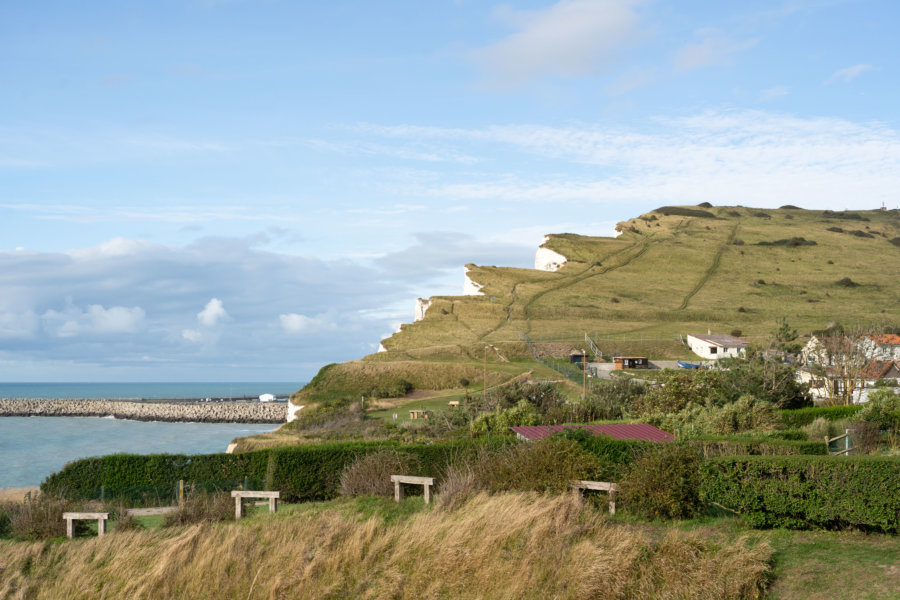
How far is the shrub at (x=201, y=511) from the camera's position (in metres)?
14.9

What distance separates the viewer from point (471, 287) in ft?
436

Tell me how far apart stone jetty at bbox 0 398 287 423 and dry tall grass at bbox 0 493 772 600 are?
78.1 meters

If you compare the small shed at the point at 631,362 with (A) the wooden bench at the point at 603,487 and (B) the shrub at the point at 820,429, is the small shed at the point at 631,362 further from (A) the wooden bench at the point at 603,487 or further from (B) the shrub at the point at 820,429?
(A) the wooden bench at the point at 603,487

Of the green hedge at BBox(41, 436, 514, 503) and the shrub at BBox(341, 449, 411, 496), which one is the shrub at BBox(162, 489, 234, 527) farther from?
the shrub at BBox(341, 449, 411, 496)

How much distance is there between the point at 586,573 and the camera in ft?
37.0

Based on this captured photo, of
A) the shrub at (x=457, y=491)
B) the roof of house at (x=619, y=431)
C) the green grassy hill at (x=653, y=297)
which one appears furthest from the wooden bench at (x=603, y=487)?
the green grassy hill at (x=653, y=297)

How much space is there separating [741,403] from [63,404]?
11476 cm

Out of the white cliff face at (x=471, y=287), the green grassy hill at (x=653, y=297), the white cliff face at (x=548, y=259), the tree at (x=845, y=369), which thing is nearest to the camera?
the tree at (x=845, y=369)

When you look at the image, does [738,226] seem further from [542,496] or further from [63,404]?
[542,496]

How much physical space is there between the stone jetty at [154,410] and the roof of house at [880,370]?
61108 millimetres

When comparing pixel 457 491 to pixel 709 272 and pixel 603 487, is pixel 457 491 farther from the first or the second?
pixel 709 272

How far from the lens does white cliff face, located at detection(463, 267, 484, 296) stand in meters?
127

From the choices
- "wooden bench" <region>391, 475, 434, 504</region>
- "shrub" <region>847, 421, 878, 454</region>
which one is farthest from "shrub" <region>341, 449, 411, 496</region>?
"shrub" <region>847, 421, 878, 454</region>

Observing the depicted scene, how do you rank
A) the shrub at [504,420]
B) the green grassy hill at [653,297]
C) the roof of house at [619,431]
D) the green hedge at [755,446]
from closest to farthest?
1. the green hedge at [755,446]
2. the roof of house at [619,431]
3. the shrub at [504,420]
4. the green grassy hill at [653,297]
